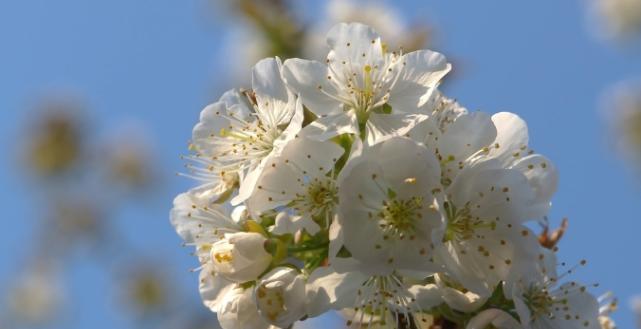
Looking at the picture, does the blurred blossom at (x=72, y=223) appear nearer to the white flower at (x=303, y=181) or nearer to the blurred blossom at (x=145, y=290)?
the blurred blossom at (x=145, y=290)

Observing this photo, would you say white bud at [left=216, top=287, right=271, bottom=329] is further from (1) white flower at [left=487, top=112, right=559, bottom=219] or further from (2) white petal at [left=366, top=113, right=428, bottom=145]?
(1) white flower at [left=487, top=112, right=559, bottom=219]

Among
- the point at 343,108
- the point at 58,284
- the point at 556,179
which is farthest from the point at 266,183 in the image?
the point at 58,284

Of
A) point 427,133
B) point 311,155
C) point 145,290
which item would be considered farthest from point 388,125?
point 145,290

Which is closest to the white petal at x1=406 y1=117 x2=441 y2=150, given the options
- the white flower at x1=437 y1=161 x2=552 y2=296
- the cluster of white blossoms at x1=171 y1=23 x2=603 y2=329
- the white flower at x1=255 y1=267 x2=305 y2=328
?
the cluster of white blossoms at x1=171 y1=23 x2=603 y2=329

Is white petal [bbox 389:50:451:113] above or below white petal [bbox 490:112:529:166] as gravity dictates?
above

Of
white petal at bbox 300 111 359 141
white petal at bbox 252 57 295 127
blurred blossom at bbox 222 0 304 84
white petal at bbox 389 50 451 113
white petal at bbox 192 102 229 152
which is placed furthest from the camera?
blurred blossom at bbox 222 0 304 84

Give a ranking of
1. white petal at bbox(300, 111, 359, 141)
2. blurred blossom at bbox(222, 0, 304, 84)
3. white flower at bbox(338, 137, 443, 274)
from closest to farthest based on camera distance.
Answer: white flower at bbox(338, 137, 443, 274)
white petal at bbox(300, 111, 359, 141)
blurred blossom at bbox(222, 0, 304, 84)
